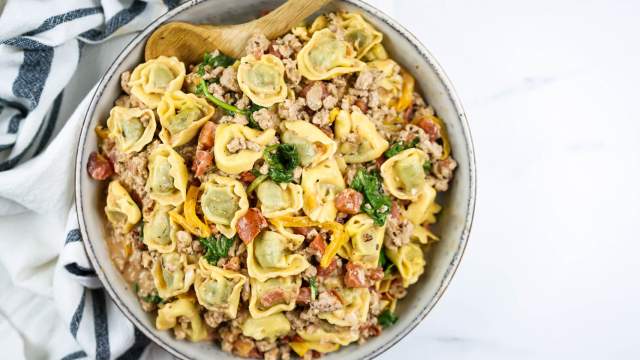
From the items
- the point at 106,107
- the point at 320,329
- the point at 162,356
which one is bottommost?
the point at 162,356

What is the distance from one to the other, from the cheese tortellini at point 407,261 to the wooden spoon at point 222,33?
4.26ft

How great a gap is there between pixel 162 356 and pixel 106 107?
1.52m

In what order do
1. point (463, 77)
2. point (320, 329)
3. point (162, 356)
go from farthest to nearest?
point (463, 77) < point (162, 356) < point (320, 329)

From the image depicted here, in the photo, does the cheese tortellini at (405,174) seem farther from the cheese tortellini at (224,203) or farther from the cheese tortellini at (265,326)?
the cheese tortellini at (265,326)

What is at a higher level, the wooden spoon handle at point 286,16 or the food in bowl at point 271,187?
the wooden spoon handle at point 286,16

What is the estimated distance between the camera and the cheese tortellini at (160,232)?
3.43 meters

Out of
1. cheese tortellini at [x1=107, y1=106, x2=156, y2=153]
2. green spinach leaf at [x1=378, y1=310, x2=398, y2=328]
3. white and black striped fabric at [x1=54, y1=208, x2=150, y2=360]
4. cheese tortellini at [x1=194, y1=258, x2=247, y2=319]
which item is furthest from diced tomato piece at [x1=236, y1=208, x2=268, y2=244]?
white and black striped fabric at [x1=54, y1=208, x2=150, y2=360]

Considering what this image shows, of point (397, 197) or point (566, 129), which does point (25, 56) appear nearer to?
point (397, 197)

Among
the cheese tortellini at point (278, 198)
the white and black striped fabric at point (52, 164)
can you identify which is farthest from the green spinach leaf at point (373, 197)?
the white and black striped fabric at point (52, 164)

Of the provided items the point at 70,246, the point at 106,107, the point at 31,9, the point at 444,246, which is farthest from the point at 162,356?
the point at 31,9

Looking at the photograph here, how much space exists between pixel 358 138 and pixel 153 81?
1.07m

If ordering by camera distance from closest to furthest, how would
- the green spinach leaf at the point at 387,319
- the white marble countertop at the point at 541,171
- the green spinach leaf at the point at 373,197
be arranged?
1. the green spinach leaf at the point at 373,197
2. the green spinach leaf at the point at 387,319
3. the white marble countertop at the point at 541,171

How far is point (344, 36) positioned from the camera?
3.65 metres

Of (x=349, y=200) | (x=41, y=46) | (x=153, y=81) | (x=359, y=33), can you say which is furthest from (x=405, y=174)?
(x=41, y=46)
